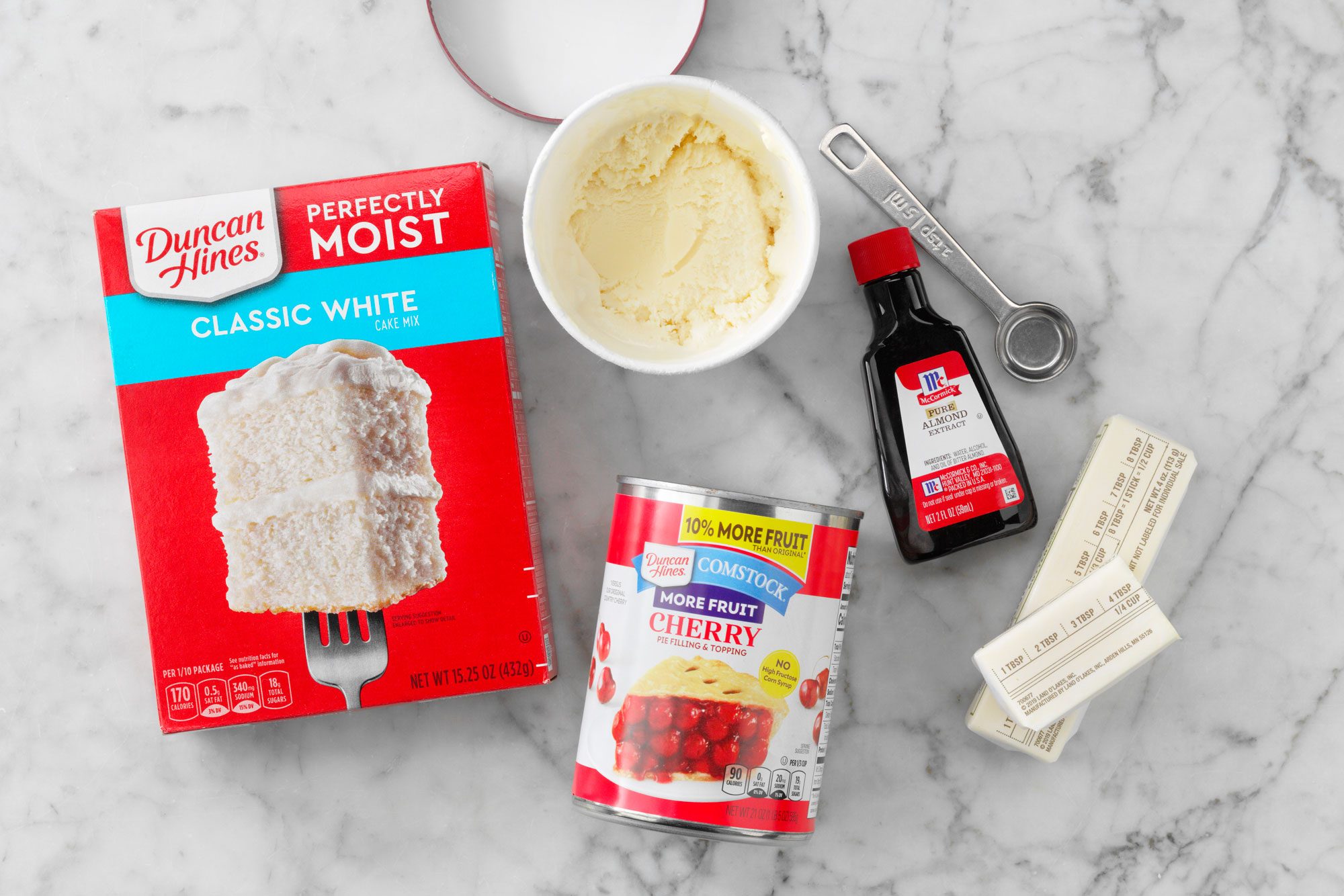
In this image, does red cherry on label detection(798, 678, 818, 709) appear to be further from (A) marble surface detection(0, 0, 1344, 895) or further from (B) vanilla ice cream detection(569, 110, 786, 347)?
(B) vanilla ice cream detection(569, 110, 786, 347)

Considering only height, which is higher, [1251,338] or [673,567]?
[1251,338]

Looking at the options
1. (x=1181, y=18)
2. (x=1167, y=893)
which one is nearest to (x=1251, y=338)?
(x=1181, y=18)

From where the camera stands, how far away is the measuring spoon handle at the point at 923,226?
1117 mm

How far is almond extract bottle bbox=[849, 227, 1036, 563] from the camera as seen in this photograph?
1073 millimetres

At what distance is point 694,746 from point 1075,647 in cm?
47

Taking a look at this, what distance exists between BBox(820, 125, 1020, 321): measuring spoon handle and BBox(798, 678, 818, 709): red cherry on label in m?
0.55

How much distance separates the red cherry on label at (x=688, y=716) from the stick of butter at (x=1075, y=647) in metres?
0.35

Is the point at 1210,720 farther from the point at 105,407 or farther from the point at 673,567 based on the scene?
the point at 105,407

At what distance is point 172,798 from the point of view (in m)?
1.14

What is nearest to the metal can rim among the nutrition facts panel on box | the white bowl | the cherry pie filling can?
the cherry pie filling can

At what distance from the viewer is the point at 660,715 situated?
90cm

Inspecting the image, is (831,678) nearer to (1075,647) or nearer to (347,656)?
(1075,647)

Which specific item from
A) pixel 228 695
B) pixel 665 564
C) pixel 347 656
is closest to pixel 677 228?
pixel 665 564

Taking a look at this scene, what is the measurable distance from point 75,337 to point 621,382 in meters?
0.73
